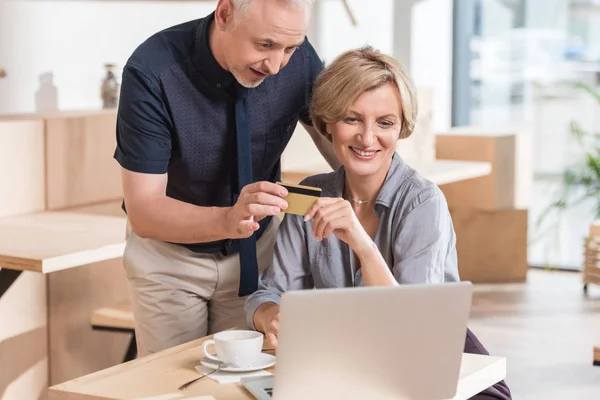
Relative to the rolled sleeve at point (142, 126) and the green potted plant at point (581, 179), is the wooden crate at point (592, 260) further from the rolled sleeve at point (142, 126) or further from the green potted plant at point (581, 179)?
the rolled sleeve at point (142, 126)

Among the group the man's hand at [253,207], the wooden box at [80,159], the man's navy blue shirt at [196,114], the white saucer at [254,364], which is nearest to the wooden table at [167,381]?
the white saucer at [254,364]

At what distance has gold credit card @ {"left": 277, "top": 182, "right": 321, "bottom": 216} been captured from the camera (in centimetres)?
210

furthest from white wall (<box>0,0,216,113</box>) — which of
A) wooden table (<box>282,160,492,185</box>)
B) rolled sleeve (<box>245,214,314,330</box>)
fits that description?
rolled sleeve (<box>245,214,314,330</box>)

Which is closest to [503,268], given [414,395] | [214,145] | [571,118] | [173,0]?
[571,118]

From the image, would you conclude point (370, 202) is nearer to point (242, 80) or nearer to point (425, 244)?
point (425, 244)

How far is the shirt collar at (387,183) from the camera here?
239cm

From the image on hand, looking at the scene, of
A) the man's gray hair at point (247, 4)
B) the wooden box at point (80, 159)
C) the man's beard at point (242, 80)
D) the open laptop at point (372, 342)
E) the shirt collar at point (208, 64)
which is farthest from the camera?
the wooden box at point (80, 159)

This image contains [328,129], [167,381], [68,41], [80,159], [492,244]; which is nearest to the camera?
[167,381]

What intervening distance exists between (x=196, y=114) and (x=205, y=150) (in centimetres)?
9

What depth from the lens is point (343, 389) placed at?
1761 millimetres

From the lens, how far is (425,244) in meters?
2.30

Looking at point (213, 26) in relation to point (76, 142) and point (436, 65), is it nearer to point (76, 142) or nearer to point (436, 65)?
point (76, 142)

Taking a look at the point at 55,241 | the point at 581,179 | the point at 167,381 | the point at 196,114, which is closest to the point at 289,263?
the point at 196,114

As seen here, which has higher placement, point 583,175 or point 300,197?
point 300,197
